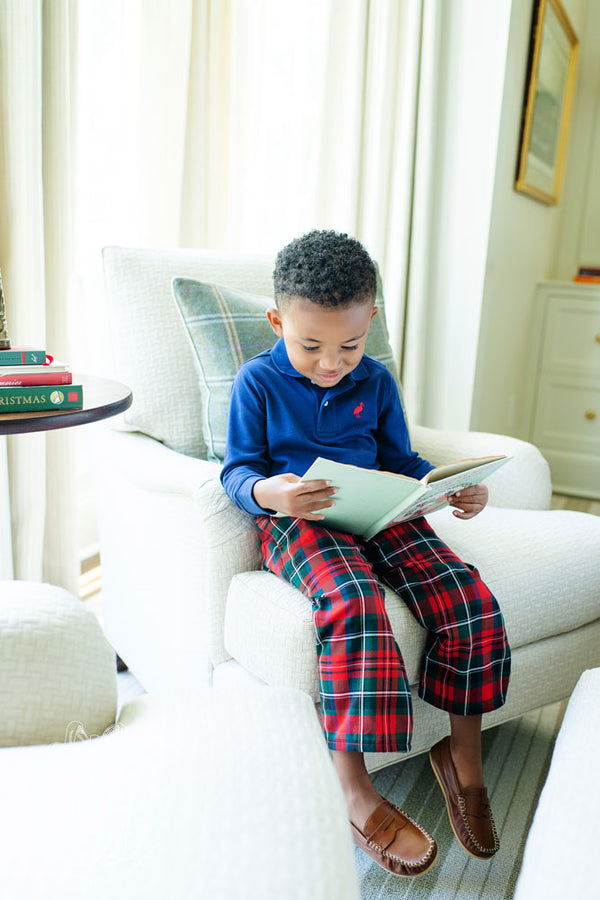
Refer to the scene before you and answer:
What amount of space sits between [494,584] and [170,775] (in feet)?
2.64

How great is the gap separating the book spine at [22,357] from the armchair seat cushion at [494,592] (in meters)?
0.44

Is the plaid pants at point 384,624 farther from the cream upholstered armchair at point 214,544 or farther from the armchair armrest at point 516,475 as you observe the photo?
the armchair armrest at point 516,475

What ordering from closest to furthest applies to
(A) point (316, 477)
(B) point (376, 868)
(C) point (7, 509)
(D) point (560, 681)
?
(A) point (316, 477) → (B) point (376, 868) → (D) point (560, 681) → (C) point (7, 509)

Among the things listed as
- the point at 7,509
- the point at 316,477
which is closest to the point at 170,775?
the point at 316,477

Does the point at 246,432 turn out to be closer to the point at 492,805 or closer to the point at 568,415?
the point at 492,805

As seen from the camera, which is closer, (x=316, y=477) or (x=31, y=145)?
(x=316, y=477)

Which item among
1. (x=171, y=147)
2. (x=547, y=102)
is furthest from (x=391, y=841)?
(x=547, y=102)

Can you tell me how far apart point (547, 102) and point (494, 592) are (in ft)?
7.55

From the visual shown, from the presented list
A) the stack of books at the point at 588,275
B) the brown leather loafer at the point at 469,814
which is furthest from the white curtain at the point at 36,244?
the stack of books at the point at 588,275

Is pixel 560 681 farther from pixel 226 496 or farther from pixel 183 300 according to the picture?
pixel 183 300

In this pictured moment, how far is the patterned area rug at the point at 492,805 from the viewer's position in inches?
40.9

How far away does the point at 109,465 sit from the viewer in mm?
1409

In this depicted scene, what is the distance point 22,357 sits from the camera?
39.0 inches

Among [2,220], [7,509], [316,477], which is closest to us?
[316,477]
